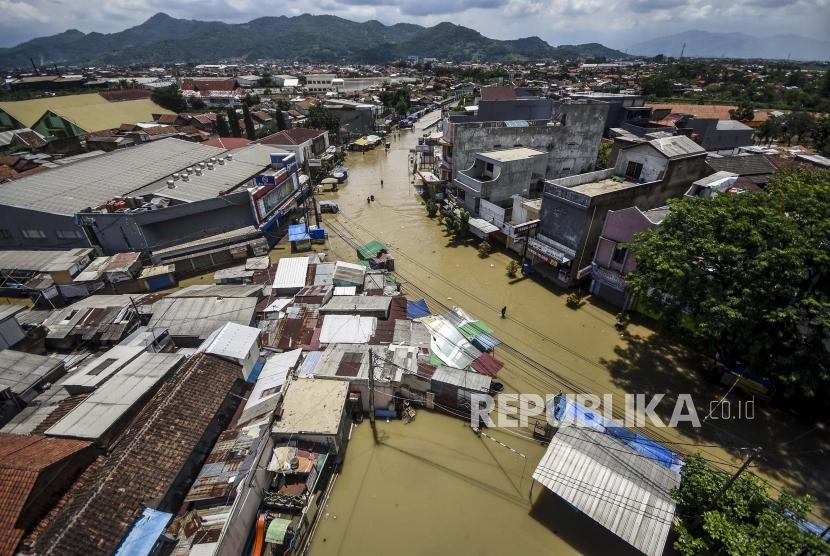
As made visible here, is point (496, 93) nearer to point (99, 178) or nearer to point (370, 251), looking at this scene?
point (370, 251)

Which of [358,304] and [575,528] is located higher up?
[358,304]

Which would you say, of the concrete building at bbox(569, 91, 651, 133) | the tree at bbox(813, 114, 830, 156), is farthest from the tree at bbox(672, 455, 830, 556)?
the tree at bbox(813, 114, 830, 156)

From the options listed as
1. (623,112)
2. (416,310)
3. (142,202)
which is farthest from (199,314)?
(623,112)

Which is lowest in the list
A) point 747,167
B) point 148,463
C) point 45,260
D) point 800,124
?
point 45,260

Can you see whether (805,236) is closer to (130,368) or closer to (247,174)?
(130,368)

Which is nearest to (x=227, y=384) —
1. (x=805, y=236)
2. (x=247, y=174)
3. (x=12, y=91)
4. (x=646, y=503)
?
(x=646, y=503)

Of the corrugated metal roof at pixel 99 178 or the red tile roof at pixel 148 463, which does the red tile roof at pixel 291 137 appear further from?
the red tile roof at pixel 148 463

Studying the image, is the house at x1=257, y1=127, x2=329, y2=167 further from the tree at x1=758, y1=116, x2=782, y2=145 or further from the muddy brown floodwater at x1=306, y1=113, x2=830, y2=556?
the tree at x1=758, y1=116, x2=782, y2=145
